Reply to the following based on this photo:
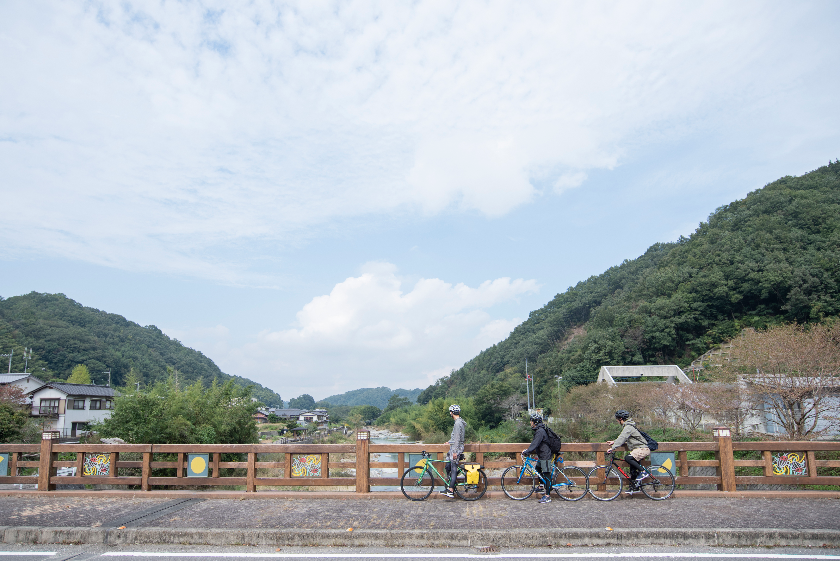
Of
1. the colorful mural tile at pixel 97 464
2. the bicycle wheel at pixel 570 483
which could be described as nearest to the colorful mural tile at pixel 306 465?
the colorful mural tile at pixel 97 464

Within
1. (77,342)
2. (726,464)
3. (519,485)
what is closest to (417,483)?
(519,485)

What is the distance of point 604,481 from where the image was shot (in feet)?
29.8

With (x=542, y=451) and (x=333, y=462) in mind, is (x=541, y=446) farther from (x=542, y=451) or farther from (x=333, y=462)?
(x=333, y=462)

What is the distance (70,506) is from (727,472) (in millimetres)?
11228

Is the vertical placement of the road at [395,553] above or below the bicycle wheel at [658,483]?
below

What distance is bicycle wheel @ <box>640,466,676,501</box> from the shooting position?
878 cm

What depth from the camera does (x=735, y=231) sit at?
67125 millimetres

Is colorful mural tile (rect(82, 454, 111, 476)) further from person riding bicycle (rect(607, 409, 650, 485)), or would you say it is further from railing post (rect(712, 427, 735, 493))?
railing post (rect(712, 427, 735, 493))

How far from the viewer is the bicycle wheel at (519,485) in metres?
8.82

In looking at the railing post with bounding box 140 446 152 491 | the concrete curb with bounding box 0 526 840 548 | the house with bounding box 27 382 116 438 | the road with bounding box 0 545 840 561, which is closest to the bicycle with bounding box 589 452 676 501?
the concrete curb with bounding box 0 526 840 548

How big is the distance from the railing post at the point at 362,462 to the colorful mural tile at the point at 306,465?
803 millimetres

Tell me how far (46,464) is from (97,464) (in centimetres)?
90

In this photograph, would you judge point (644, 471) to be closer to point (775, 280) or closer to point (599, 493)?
point (599, 493)

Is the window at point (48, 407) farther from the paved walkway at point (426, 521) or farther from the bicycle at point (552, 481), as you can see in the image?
the bicycle at point (552, 481)
